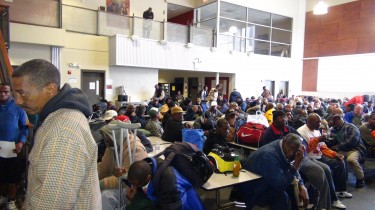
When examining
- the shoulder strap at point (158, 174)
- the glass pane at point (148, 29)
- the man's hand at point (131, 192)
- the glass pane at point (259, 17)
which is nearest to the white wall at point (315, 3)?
the glass pane at point (259, 17)

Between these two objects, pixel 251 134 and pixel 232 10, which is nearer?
pixel 251 134

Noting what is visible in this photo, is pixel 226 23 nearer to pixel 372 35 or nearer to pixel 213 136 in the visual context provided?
pixel 372 35

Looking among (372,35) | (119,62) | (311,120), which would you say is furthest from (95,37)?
(372,35)

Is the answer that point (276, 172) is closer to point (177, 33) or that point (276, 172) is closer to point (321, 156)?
point (321, 156)

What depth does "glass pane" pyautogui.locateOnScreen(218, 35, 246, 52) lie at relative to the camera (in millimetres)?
12117

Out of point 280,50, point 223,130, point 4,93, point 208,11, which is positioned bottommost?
point 223,130

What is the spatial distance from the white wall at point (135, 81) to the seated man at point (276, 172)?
7.58 meters

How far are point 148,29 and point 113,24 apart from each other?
4.17ft

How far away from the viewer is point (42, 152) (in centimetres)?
104

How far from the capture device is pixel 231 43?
40.4ft

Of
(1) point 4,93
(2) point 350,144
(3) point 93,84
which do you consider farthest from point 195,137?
(3) point 93,84

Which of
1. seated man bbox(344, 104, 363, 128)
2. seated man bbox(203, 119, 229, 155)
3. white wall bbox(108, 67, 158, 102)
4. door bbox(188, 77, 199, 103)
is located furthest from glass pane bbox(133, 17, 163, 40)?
seated man bbox(344, 104, 363, 128)

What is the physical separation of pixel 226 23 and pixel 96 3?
21.4 feet

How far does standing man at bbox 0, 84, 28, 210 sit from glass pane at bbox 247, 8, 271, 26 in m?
12.2
